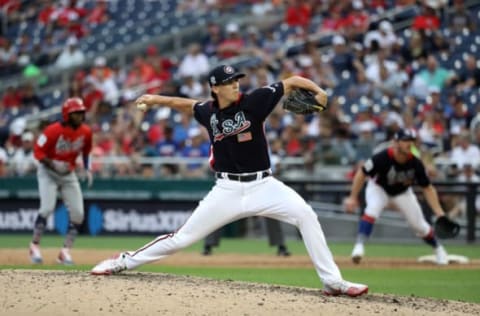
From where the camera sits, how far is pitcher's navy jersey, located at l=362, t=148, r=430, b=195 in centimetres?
1297

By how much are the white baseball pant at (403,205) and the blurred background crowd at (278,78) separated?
356cm

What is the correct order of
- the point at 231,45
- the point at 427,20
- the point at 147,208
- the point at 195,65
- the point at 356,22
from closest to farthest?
1. the point at 147,208
2. the point at 427,20
3. the point at 356,22
4. the point at 195,65
5. the point at 231,45

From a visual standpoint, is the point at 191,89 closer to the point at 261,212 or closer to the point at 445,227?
the point at 445,227

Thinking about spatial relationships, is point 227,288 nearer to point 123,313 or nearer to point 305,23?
point 123,313

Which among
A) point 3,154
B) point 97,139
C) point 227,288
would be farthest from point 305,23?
point 227,288

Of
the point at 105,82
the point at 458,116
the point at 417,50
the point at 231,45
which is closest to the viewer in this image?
the point at 458,116

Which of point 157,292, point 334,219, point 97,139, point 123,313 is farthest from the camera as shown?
point 97,139

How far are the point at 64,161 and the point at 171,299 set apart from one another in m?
5.14

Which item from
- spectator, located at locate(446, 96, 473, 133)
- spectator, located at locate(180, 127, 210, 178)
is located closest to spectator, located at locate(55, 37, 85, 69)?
spectator, located at locate(180, 127, 210, 178)

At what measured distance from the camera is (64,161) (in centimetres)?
1291

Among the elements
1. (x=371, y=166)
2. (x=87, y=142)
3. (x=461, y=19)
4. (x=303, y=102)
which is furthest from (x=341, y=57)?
(x=303, y=102)

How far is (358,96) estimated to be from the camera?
19766 millimetres

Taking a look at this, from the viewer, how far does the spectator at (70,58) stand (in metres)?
25.2

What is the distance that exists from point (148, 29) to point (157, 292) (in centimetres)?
1818
